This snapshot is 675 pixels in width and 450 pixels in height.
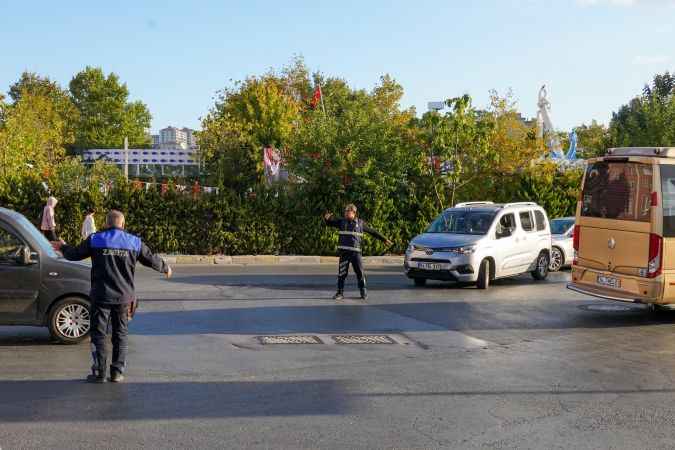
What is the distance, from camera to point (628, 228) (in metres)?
13.0

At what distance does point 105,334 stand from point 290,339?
11.3 feet

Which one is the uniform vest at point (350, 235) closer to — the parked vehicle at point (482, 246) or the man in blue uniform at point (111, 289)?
the parked vehicle at point (482, 246)

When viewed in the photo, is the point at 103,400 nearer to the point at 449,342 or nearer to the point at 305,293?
the point at 449,342

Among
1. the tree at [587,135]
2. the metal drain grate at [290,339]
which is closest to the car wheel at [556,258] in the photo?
the metal drain grate at [290,339]

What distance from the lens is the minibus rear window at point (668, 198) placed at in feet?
41.2

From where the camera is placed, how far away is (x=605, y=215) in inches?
531

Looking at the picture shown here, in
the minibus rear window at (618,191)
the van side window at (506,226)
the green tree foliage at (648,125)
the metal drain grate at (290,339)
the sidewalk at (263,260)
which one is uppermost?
the green tree foliage at (648,125)

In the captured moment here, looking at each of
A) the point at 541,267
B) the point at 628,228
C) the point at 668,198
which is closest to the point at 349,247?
the point at 628,228

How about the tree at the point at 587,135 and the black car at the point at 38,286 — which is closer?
Answer: the black car at the point at 38,286

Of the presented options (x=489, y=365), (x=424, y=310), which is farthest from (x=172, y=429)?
(x=424, y=310)

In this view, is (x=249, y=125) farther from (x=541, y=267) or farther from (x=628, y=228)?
(x=628, y=228)

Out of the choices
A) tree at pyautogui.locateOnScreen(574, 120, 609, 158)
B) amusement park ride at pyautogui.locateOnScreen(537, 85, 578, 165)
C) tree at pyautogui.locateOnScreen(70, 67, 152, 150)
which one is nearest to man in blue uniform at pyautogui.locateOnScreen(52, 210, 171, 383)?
amusement park ride at pyautogui.locateOnScreen(537, 85, 578, 165)

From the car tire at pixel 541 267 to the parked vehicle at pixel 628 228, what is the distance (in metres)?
5.78

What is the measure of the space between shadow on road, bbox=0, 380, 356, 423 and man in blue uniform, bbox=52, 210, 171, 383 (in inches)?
10.6
